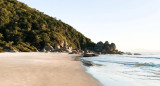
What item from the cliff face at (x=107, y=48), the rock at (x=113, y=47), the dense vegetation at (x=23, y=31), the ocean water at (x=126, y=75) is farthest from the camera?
the rock at (x=113, y=47)

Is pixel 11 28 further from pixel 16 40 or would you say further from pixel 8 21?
pixel 16 40

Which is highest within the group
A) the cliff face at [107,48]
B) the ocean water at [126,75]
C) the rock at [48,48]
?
the cliff face at [107,48]

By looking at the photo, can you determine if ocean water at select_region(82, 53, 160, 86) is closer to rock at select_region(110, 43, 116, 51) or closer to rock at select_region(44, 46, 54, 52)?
rock at select_region(44, 46, 54, 52)

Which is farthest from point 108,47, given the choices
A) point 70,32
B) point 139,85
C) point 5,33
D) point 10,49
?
point 139,85

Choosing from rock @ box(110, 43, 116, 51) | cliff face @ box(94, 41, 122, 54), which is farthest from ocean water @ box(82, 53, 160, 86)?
rock @ box(110, 43, 116, 51)

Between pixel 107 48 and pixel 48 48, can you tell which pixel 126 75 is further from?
pixel 107 48

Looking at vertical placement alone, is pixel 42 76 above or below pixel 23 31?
below

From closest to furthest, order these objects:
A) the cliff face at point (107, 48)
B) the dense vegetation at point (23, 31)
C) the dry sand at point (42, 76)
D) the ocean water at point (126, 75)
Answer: the dry sand at point (42, 76), the ocean water at point (126, 75), the dense vegetation at point (23, 31), the cliff face at point (107, 48)

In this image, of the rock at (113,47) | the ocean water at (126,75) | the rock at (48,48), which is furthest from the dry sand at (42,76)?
the rock at (113,47)

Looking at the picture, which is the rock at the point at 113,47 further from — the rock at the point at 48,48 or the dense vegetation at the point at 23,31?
the rock at the point at 48,48

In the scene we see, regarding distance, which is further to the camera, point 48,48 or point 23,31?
point 23,31

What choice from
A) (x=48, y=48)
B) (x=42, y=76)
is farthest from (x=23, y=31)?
(x=42, y=76)

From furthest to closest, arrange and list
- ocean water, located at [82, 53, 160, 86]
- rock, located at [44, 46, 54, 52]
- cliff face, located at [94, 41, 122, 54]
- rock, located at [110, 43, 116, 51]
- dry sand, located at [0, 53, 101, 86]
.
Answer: rock, located at [110, 43, 116, 51], cliff face, located at [94, 41, 122, 54], rock, located at [44, 46, 54, 52], ocean water, located at [82, 53, 160, 86], dry sand, located at [0, 53, 101, 86]

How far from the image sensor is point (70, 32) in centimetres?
16162
